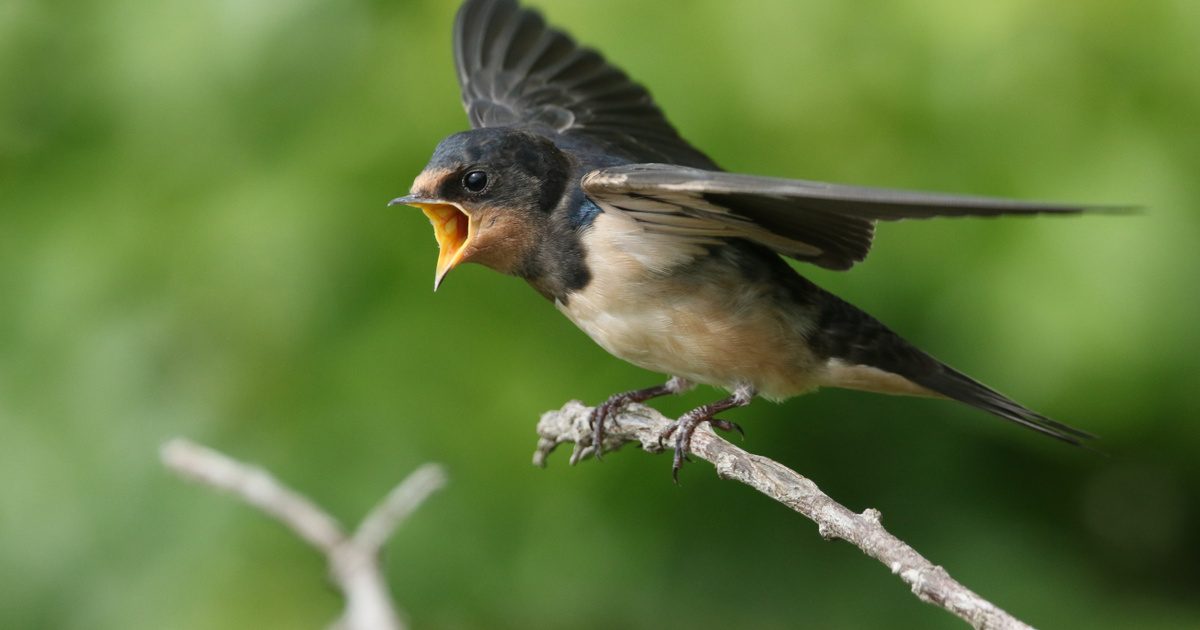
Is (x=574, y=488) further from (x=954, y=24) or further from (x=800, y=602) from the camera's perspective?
(x=954, y=24)

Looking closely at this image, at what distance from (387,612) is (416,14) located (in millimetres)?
1816

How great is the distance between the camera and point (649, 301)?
2467mm

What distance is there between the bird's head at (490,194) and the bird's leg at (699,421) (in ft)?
1.26

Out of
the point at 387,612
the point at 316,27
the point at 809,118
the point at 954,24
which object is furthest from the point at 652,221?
the point at 387,612

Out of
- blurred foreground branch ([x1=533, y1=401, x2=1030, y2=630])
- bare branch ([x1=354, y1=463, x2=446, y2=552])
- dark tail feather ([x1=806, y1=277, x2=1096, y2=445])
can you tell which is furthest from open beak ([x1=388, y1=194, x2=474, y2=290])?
bare branch ([x1=354, y1=463, x2=446, y2=552])

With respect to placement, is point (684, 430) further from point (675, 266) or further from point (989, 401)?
point (989, 401)

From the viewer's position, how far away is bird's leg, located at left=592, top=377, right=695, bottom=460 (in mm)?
2510

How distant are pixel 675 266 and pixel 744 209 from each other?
0.20 metres

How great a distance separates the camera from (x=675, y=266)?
2482 mm

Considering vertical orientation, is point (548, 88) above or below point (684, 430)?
above

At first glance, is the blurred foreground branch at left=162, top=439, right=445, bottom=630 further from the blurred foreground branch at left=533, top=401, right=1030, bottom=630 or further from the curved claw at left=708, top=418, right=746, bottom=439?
the curved claw at left=708, top=418, right=746, bottom=439

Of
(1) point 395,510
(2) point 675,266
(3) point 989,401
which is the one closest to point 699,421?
(2) point 675,266

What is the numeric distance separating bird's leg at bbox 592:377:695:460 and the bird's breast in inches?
3.6

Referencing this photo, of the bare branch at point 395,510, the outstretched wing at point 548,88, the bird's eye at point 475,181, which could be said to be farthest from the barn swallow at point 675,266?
the bare branch at point 395,510
